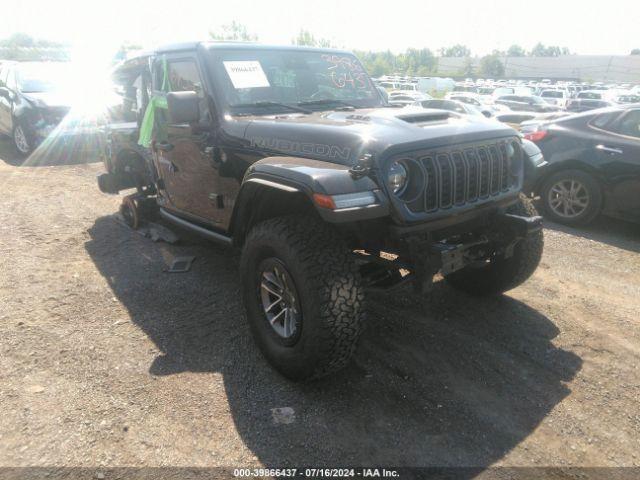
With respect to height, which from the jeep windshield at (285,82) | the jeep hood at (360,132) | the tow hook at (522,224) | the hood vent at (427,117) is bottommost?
the tow hook at (522,224)

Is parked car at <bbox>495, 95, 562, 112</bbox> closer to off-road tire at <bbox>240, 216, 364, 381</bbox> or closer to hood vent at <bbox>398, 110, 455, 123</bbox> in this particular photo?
hood vent at <bbox>398, 110, 455, 123</bbox>

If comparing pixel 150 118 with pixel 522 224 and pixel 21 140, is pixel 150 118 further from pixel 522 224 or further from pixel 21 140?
pixel 21 140

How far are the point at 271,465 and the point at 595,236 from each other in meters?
5.08

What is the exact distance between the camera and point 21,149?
1012 cm

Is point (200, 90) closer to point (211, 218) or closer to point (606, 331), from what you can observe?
point (211, 218)

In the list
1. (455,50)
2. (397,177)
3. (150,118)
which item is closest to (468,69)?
(455,50)

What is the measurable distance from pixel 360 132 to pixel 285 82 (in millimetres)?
1379

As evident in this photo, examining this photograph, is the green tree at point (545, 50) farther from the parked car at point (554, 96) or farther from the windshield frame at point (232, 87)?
the windshield frame at point (232, 87)

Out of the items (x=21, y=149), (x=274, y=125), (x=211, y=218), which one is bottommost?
(x=21, y=149)

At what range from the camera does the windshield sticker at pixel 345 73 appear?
4.19 meters

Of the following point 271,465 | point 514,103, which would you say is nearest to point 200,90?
point 271,465

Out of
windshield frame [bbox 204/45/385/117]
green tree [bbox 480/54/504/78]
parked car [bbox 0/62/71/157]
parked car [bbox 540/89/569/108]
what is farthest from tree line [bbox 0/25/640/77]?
windshield frame [bbox 204/45/385/117]

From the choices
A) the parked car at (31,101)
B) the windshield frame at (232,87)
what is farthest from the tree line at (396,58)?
the windshield frame at (232,87)

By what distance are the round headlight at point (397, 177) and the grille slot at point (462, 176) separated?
0.10m
